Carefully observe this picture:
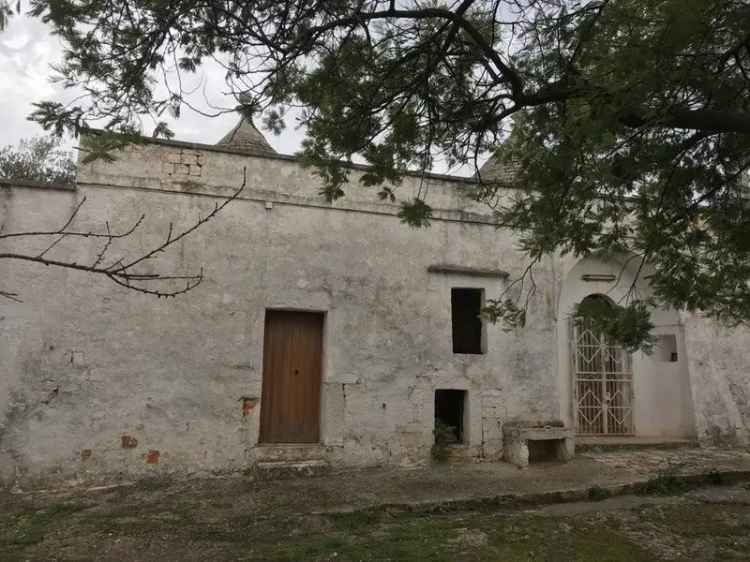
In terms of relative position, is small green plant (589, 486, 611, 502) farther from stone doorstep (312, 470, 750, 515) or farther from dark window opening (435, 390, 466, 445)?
dark window opening (435, 390, 466, 445)

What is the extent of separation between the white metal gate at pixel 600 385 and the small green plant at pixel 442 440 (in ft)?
8.92

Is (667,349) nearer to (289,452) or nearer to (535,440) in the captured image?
(535,440)

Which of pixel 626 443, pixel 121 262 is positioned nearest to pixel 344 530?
pixel 121 262

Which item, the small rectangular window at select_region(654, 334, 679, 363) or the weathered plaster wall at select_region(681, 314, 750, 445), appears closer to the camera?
the weathered plaster wall at select_region(681, 314, 750, 445)

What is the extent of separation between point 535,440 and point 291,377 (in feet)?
11.9

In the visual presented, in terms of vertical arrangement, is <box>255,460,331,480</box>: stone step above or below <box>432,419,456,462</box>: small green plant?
below

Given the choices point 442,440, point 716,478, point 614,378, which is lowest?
point 716,478

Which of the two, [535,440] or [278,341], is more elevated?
[278,341]

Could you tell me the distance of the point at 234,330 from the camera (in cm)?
775

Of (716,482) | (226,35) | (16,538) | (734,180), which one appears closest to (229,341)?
(16,538)

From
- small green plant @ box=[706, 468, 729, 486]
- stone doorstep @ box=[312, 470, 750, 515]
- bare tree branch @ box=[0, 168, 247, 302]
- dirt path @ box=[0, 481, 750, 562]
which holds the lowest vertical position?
dirt path @ box=[0, 481, 750, 562]

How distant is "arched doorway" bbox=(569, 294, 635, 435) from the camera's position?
10.0 metres

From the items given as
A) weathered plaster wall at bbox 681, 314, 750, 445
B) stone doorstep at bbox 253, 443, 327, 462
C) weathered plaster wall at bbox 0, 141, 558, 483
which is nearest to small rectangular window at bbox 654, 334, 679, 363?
weathered plaster wall at bbox 681, 314, 750, 445

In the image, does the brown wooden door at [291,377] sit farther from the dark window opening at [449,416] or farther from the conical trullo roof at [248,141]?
the conical trullo roof at [248,141]
